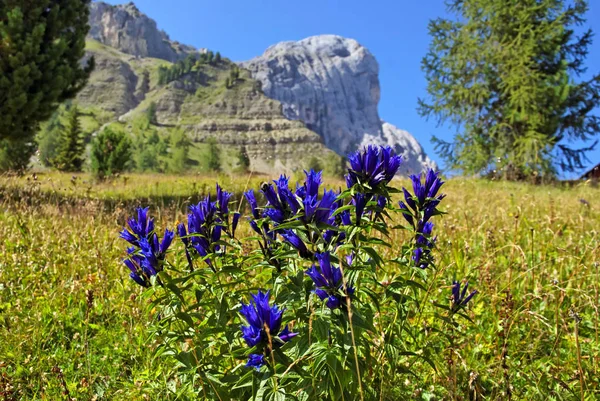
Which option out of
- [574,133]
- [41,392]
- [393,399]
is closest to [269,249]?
[393,399]

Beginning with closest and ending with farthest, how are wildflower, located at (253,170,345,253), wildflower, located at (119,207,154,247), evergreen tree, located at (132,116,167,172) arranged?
wildflower, located at (253,170,345,253)
wildflower, located at (119,207,154,247)
evergreen tree, located at (132,116,167,172)

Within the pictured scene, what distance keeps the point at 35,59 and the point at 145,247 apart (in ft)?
40.9

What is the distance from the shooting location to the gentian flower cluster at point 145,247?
5.61 feet

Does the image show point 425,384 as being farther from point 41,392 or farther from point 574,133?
point 574,133

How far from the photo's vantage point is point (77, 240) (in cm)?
468

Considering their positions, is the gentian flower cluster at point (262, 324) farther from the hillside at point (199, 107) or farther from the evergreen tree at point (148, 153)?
the hillside at point (199, 107)

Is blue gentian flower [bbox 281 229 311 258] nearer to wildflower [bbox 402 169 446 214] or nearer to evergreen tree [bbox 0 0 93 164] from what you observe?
wildflower [bbox 402 169 446 214]

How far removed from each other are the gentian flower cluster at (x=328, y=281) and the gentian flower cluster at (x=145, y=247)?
71cm

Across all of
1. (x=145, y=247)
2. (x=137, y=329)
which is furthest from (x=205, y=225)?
(x=137, y=329)

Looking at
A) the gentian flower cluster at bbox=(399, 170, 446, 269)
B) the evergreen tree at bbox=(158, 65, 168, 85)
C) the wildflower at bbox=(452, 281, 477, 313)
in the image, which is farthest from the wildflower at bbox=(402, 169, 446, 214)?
the evergreen tree at bbox=(158, 65, 168, 85)

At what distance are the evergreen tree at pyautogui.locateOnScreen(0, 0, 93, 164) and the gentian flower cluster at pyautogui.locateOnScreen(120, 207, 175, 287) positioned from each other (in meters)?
11.6

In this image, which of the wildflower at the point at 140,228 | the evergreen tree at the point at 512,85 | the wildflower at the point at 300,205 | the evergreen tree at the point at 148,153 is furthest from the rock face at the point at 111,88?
the wildflower at the point at 300,205

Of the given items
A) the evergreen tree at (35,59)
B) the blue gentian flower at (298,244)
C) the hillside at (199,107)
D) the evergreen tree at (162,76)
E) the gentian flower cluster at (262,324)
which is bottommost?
the gentian flower cluster at (262,324)

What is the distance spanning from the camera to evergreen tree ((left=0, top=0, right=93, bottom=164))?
10.8 m
